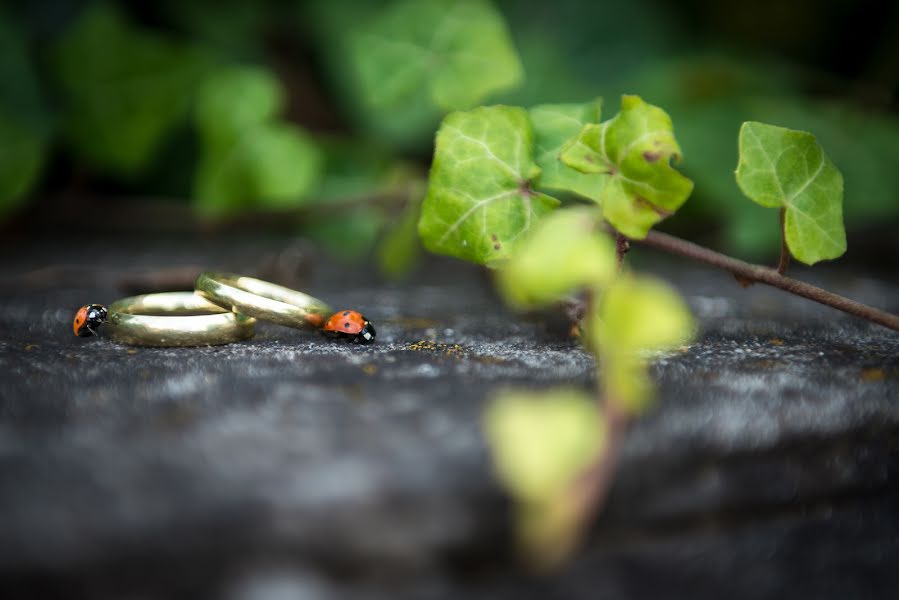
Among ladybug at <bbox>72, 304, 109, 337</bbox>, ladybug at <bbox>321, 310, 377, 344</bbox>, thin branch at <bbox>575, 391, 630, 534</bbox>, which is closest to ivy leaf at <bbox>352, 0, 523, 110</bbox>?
ladybug at <bbox>321, 310, 377, 344</bbox>

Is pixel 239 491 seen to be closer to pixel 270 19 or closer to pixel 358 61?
pixel 358 61

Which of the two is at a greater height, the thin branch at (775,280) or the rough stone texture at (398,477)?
the thin branch at (775,280)

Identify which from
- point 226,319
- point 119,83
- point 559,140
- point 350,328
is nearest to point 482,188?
point 559,140

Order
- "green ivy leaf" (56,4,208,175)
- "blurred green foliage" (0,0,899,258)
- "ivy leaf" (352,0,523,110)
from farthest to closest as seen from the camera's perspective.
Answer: "green ivy leaf" (56,4,208,175) < "blurred green foliage" (0,0,899,258) < "ivy leaf" (352,0,523,110)

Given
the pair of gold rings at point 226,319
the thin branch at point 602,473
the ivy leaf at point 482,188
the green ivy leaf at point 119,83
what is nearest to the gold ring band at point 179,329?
the pair of gold rings at point 226,319

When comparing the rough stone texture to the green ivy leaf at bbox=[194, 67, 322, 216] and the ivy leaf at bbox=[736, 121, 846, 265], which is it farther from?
the green ivy leaf at bbox=[194, 67, 322, 216]

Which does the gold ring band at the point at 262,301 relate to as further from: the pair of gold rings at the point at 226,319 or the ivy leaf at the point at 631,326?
the ivy leaf at the point at 631,326

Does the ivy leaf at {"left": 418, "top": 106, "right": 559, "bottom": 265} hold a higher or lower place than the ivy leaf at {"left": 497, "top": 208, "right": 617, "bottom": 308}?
higher
